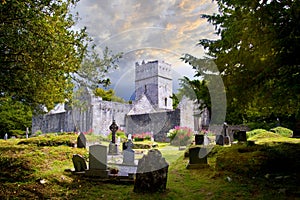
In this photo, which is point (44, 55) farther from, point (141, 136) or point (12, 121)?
point (12, 121)

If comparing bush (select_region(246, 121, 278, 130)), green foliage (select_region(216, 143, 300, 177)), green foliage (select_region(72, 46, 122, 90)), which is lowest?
green foliage (select_region(216, 143, 300, 177))

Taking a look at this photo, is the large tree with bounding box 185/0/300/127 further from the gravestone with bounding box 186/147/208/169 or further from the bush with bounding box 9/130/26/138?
the bush with bounding box 9/130/26/138

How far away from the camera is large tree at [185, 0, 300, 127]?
214 inches

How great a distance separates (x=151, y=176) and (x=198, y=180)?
5.82ft

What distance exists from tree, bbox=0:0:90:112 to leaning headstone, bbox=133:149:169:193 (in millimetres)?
3931

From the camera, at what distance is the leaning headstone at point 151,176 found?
6.21m

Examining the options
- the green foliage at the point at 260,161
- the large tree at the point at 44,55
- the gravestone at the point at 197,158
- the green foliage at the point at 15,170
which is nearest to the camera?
the large tree at the point at 44,55

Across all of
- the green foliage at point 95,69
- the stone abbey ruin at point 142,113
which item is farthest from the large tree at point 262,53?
the green foliage at point 95,69

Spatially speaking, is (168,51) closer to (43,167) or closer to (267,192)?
(267,192)

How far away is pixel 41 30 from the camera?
22.2ft

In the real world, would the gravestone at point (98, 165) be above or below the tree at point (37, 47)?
below

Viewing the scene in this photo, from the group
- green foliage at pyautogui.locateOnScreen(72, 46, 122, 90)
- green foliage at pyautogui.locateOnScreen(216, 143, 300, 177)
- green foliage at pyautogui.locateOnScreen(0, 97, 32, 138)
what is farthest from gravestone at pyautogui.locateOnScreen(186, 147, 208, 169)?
green foliage at pyautogui.locateOnScreen(0, 97, 32, 138)

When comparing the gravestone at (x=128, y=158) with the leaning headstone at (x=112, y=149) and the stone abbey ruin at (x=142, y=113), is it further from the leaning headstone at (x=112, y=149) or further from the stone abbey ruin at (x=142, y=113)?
the leaning headstone at (x=112, y=149)

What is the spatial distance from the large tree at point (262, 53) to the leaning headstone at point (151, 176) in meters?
2.68
